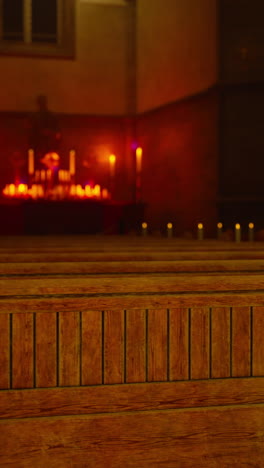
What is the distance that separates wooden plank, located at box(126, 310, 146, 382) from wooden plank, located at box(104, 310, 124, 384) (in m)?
0.03

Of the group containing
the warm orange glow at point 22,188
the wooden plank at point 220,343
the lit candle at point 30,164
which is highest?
the lit candle at point 30,164

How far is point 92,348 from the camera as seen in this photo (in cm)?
271

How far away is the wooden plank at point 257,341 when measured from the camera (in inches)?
112

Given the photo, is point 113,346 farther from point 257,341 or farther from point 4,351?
point 257,341

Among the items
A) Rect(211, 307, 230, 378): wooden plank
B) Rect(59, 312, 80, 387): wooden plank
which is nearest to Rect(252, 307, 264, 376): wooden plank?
Rect(211, 307, 230, 378): wooden plank

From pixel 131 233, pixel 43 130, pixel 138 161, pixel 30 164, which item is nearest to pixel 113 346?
pixel 131 233

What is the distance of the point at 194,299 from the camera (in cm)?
278

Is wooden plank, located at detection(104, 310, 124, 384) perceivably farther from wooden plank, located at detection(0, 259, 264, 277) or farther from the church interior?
wooden plank, located at detection(0, 259, 264, 277)

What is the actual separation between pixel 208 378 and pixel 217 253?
37.0 inches

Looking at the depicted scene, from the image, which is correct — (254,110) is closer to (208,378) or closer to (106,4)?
→ (106,4)

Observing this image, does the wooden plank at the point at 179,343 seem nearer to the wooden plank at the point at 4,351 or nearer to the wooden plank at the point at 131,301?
the wooden plank at the point at 131,301

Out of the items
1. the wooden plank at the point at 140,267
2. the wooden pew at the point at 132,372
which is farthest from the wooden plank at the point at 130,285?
the wooden plank at the point at 140,267

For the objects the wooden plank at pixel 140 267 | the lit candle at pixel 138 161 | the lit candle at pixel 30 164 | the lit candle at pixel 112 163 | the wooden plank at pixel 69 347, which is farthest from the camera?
the lit candle at pixel 30 164

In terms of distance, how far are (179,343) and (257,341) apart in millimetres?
347
